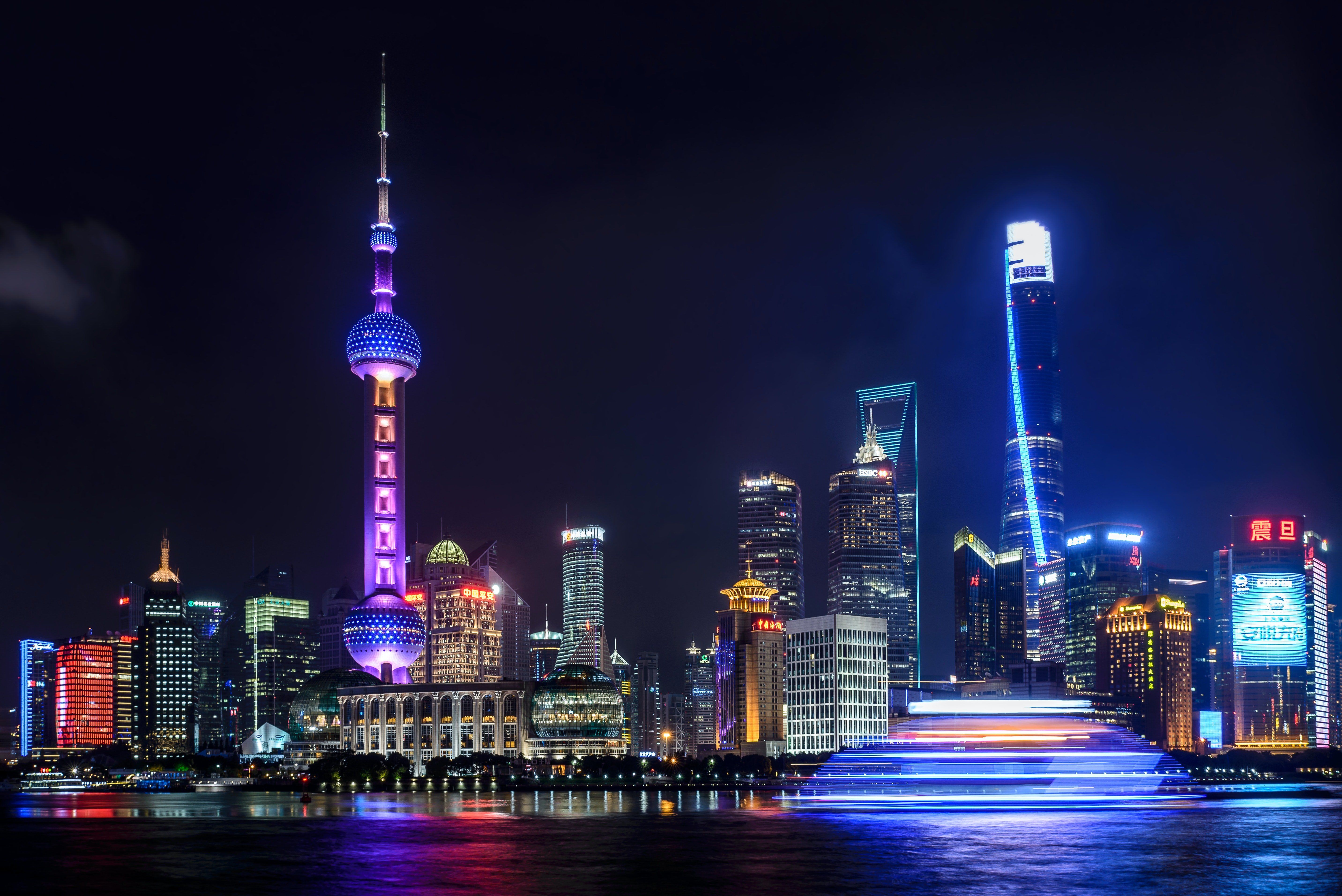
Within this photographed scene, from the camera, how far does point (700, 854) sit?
97.9 m

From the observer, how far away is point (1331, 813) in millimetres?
156625

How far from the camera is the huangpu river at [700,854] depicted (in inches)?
3061

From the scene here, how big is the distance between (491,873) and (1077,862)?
3616cm

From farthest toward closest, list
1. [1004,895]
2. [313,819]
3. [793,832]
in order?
[313,819] < [793,832] < [1004,895]

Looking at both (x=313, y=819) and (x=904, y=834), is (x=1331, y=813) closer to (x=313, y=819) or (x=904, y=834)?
(x=904, y=834)

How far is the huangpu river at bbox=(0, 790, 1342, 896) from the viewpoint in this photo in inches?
3061

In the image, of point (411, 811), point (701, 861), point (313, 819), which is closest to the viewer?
point (701, 861)

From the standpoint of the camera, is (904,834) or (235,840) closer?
(904,834)

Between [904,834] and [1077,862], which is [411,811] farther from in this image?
[1077,862]

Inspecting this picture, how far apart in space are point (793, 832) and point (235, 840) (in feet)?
157

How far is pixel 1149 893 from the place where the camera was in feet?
241

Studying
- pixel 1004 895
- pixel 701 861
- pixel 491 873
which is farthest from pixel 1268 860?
pixel 491 873

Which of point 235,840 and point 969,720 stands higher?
point 969,720

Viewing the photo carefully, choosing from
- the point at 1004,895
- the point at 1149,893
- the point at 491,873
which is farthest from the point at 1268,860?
the point at 491,873
